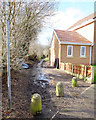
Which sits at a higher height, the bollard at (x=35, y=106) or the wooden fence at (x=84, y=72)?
the wooden fence at (x=84, y=72)

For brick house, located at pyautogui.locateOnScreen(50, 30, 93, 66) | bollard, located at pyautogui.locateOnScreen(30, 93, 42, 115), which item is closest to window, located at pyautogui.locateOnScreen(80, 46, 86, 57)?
brick house, located at pyautogui.locateOnScreen(50, 30, 93, 66)

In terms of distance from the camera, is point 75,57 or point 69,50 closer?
point 69,50

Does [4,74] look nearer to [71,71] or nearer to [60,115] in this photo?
[60,115]

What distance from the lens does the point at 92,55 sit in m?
16.0

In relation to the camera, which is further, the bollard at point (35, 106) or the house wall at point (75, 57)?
the house wall at point (75, 57)

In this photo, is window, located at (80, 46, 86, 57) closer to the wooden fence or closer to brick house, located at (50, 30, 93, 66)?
brick house, located at (50, 30, 93, 66)

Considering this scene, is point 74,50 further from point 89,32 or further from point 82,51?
point 89,32

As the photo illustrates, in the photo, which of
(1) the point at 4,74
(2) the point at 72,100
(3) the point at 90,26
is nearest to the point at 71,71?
(2) the point at 72,100

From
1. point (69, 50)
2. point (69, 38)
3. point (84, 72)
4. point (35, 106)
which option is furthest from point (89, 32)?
point (35, 106)

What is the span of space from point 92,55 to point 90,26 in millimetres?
4879

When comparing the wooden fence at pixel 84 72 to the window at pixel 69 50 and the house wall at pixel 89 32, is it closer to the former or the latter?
the window at pixel 69 50

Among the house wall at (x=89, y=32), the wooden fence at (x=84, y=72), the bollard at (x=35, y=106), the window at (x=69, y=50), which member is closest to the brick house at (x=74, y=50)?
the window at (x=69, y=50)

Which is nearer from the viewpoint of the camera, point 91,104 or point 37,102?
point 37,102

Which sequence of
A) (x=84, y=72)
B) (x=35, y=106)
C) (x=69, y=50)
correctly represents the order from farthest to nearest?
(x=69, y=50) → (x=84, y=72) → (x=35, y=106)
